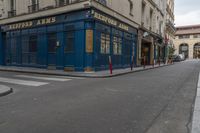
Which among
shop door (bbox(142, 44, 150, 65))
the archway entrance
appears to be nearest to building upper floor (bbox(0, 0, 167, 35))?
shop door (bbox(142, 44, 150, 65))

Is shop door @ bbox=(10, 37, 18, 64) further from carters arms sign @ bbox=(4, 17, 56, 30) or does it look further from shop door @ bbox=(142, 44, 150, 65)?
shop door @ bbox=(142, 44, 150, 65)

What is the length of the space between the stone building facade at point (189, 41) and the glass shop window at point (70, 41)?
75.6 meters

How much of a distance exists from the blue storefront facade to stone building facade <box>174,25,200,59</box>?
68.3 metres

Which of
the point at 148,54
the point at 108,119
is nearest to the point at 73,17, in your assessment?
the point at 108,119

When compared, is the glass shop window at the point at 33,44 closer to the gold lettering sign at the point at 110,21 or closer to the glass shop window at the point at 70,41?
the glass shop window at the point at 70,41

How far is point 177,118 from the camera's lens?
4.72 meters

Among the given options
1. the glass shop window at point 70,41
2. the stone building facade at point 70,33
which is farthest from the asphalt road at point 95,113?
the glass shop window at point 70,41

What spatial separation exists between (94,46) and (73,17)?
276 cm

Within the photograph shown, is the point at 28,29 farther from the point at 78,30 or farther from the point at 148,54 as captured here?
the point at 148,54

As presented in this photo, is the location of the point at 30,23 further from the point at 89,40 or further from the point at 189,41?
the point at 189,41

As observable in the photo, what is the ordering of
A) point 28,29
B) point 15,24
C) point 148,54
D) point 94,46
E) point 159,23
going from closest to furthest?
point 94,46 < point 28,29 < point 15,24 < point 148,54 < point 159,23

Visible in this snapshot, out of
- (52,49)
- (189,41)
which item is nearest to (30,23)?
(52,49)

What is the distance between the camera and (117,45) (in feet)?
63.1

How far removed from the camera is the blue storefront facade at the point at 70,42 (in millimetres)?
15227
